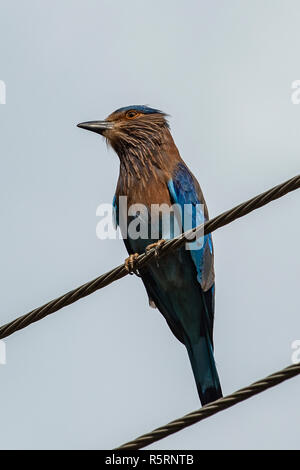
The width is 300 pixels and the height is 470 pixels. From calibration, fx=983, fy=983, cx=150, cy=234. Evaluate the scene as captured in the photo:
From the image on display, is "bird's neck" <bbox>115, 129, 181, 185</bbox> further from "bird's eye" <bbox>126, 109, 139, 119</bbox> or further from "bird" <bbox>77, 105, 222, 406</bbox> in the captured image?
"bird's eye" <bbox>126, 109, 139, 119</bbox>

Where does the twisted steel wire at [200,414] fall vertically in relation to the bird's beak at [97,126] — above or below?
below

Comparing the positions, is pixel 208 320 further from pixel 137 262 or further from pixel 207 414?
pixel 207 414

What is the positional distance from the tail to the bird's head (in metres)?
1.94

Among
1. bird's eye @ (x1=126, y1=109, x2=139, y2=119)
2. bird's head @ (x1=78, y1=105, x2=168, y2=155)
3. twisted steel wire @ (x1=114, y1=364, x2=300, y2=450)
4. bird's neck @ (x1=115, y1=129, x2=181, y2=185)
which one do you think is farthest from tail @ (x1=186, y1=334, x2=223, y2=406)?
twisted steel wire @ (x1=114, y1=364, x2=300, y2=450)

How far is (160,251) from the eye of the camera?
21.9 ft

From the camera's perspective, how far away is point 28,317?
612cm

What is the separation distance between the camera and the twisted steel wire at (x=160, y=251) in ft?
18.7

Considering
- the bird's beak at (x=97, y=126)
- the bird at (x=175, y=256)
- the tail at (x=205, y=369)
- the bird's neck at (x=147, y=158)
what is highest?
the bird's beak at (x=97, y=126)

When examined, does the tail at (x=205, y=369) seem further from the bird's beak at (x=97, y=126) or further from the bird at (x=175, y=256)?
the bird's beak at (x=97, y=126)

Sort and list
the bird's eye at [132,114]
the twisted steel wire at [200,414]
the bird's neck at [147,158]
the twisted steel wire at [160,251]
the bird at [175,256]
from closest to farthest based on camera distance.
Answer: the twisted steel wire at [200,414], the twisted steel wire at [160,251], the bird at [175,256], the bird's neck at [147,158], the bird's eye at [132,114]

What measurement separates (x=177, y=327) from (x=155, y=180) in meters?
1.33

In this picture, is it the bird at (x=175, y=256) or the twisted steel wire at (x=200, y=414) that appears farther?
the bird at (x=175, y=256)

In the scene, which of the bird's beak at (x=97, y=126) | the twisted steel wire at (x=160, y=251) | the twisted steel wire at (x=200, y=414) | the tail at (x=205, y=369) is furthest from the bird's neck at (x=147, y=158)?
the twisted steel wire at (x=200, y=414)
